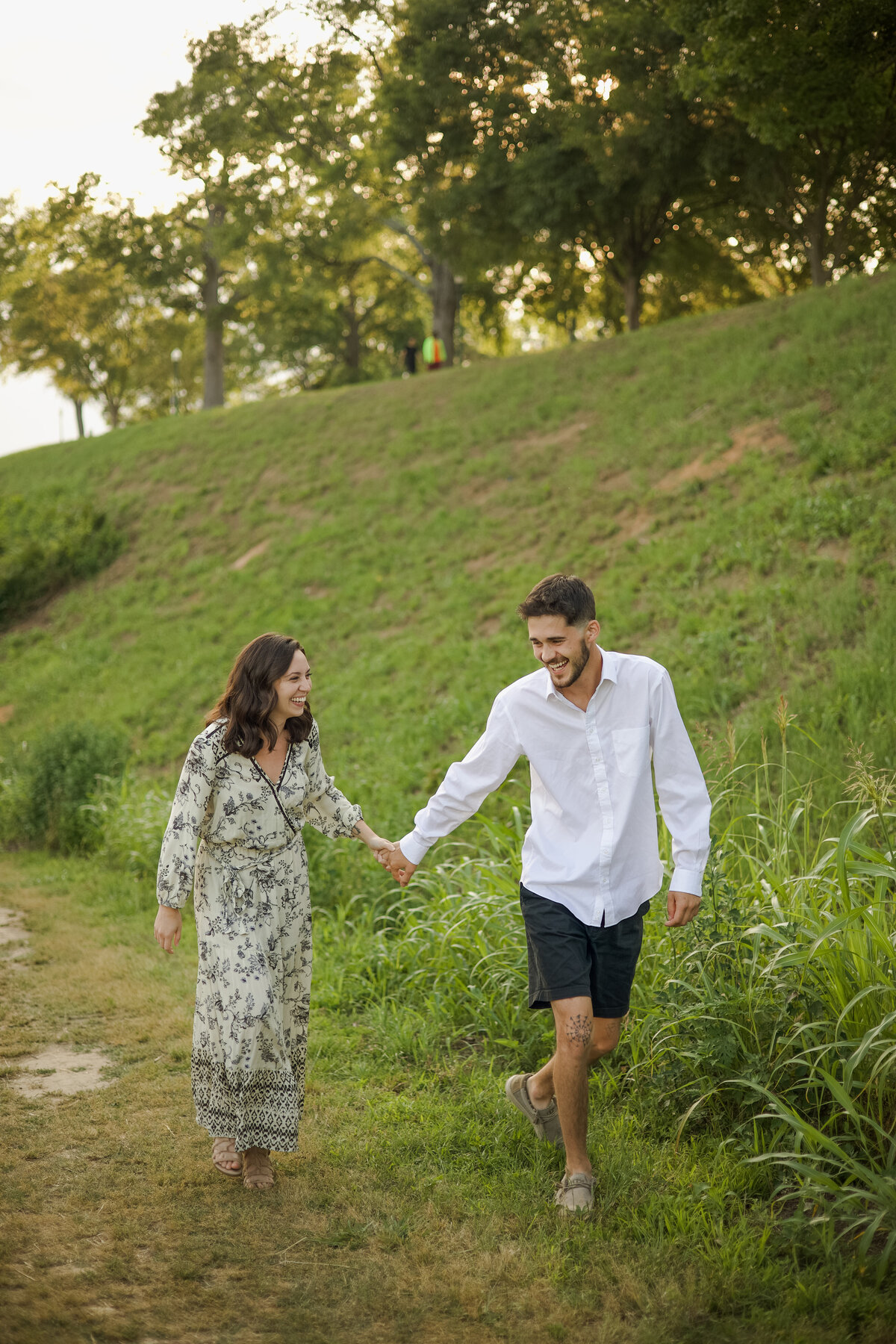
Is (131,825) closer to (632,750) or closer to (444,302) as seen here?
(632,750)

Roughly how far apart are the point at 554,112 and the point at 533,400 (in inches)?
242

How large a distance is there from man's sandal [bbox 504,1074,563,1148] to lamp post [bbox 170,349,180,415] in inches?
1634

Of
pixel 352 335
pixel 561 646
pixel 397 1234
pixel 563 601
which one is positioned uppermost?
pixel 352 335

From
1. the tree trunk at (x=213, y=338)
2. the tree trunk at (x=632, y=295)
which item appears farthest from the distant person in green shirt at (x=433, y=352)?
the tree trunk at (x=213, y=338)

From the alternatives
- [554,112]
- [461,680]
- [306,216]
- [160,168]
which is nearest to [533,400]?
[554,112]

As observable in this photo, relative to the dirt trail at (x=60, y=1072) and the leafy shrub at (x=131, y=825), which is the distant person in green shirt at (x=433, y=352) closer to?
the leafy shrub at (x=131, y=825)

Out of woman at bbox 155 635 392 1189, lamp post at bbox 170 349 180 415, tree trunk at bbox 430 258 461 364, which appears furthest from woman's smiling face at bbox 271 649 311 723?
lamp post at bbox 170 349 180 415

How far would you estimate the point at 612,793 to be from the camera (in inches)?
140

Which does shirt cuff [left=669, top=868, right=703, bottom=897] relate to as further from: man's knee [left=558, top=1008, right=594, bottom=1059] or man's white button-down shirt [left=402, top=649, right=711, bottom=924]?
man's knee [left=558, top=1008, right=594, bottom=1059]

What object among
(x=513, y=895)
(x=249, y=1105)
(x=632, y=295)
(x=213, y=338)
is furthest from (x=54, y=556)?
(x=249, y=1105)

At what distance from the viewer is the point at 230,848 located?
3.85m

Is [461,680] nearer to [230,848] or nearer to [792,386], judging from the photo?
[792,386]

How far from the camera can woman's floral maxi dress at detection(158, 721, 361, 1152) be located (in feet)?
12.2

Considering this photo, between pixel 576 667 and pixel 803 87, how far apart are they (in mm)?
11823
